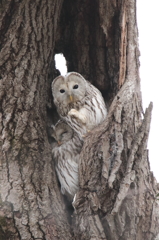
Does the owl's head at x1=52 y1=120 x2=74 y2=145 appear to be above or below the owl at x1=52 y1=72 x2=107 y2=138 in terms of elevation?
below

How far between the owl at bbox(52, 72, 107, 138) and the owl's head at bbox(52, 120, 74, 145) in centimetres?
7

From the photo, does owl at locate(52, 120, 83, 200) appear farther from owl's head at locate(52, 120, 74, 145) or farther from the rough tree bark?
the rough tree bark

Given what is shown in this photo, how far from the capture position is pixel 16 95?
2.98m

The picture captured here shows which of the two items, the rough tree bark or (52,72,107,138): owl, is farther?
(52,72,107,138): owl

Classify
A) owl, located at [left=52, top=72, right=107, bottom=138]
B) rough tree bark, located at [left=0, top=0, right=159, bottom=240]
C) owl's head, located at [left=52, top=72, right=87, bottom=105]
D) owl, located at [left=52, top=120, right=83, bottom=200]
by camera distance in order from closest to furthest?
rough tree bark, located at [left=0, top=0, right=159, bottom=240], owl, located at [left=52, top=120, right=83, bottom=200], owl, located at [left=52, top=72, right=107, bottom=138], owl's head, located at [left=52, top=72, right=87, bottom=105]

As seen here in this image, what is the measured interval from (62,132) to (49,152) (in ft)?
1.87

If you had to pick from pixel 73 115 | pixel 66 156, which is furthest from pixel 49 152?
pixel 73 115

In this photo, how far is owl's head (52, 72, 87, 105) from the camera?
3.57 m

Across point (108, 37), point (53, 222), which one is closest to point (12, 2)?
point (108, 37)

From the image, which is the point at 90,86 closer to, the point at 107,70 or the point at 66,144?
the point at 107,70

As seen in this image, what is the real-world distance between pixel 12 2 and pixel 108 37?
1053mm

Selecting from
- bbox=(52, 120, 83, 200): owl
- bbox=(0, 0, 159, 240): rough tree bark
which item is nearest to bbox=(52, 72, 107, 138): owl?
bbox=(52, 120, 83, 200): owl

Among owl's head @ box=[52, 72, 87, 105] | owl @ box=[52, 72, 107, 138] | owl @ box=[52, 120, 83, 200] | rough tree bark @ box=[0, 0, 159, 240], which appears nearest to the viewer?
rough tree bark @ box=[0, 0, 159, 240]

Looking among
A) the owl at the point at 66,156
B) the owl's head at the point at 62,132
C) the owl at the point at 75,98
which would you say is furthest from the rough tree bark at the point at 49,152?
the owl's head at the point at 62,132
